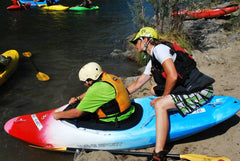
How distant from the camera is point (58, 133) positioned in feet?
11.0

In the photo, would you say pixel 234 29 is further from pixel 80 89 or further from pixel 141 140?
pixel 141 140

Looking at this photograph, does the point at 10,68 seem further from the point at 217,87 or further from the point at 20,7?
the point at 20,7

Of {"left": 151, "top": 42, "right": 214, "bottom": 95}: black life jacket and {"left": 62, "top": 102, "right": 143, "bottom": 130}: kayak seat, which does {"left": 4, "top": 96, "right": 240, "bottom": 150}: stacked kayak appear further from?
{"left": 151, "top": 42, "right": 214, "bottom": 95}: black life jacket

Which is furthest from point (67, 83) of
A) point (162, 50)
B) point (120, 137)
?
point (162, 50)

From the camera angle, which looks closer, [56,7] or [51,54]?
[51,54]

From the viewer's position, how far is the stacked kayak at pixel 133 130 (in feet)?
10.2

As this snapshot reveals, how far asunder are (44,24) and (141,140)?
11.6 metres

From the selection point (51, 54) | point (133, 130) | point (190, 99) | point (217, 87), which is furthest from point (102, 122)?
point (51, 54)

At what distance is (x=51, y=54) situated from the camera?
813 centimetres

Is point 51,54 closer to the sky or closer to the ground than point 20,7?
closer to the ground

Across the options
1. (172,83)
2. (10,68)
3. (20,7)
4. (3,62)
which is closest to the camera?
(172,83)

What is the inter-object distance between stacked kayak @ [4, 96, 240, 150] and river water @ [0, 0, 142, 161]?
1.14 ft

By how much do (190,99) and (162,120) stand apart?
1.78 ft

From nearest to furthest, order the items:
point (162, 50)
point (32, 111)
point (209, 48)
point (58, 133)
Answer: point (162, 50) → point (58, 133) → point (32, 111) → point (209, 48)
